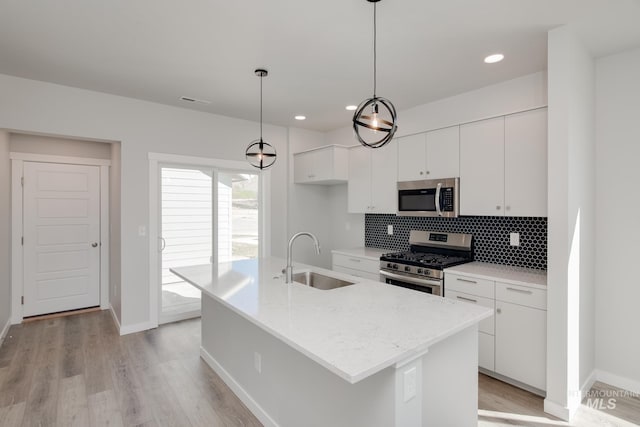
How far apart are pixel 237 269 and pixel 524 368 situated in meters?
2.44

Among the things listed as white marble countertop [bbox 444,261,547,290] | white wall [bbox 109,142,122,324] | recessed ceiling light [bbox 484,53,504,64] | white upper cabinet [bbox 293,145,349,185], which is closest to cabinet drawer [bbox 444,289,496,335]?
white marble countertop [bbox 444,261,547,290]

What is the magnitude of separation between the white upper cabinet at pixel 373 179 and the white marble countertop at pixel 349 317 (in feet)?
5.74

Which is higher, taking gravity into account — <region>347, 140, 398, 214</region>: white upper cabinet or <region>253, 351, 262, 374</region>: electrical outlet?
<region>347, 140, 398, 214</region>: white upper cabinet

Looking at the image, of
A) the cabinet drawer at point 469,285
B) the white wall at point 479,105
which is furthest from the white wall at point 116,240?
the cabinet drawer at point 469,285

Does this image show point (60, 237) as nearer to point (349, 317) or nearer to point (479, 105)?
point (349, 317)

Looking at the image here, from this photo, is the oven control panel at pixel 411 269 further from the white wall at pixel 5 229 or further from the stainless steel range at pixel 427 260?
the white wall at pixel 5 229

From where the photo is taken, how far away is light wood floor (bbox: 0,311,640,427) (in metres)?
2.31

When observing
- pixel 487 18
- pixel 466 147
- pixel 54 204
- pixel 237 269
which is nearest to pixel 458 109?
pixel 466 147

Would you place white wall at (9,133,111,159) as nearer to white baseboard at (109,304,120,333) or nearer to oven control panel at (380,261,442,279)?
white baseboard at (109,304,120,333)

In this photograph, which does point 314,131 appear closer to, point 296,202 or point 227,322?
point 296,202

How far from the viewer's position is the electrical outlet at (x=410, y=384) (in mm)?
1395

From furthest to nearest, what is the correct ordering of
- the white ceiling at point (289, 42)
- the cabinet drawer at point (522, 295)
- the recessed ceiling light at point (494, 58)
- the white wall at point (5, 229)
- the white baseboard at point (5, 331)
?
the white wall at point (5, 229)
the white baseboard at point (5, 331)
the recessed ceiling light at point (494, 58)
the cabinet drawer at point (522, 295)
the white ceiling at point (289, 42)

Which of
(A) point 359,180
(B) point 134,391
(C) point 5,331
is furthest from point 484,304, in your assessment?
(C) point 5,331

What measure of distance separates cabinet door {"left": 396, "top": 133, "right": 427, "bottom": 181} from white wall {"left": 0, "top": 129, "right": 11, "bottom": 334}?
4424 millimetres
